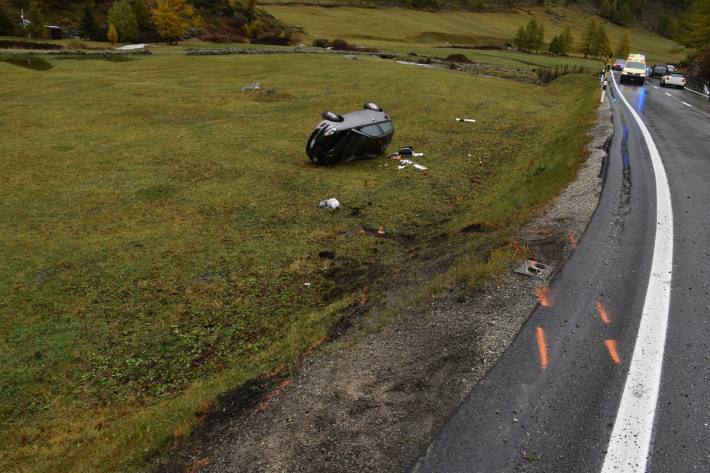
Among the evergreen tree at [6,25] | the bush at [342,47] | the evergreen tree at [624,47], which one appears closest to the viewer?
the evergreen tree at [6,25]

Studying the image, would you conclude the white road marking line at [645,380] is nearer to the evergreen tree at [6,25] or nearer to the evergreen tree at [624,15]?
the evergreen tree at [6,25]

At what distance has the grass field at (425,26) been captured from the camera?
95300mm

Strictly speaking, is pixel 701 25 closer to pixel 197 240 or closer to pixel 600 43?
pixel 600 43

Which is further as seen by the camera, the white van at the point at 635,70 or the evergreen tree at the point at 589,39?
the evergreen tree at the point at 589,39

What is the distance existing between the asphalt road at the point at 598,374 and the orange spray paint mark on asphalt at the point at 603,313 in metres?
0.02

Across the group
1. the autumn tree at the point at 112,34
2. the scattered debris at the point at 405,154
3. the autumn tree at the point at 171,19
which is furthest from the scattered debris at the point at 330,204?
the autumn tree at the point at 112,34

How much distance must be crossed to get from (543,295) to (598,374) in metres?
1.83

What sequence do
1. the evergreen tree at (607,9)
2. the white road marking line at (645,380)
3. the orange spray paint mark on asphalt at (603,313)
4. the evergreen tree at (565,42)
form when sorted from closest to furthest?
the white road marking line at (645,380)
the orange spray paint mark on asphalt at (603,313)
the evergreen tree at (565,42)
the evergreen tree at (607,9)

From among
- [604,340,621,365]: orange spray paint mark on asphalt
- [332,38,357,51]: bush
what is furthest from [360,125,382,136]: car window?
[332,38,357,51]: bush

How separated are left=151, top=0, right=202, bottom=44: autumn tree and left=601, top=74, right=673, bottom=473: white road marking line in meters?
71.3

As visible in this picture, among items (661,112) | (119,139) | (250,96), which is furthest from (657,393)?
(250,96)

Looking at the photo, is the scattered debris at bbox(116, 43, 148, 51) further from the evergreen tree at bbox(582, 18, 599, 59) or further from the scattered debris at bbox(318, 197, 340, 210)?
the evergreen tree at bbox(582, 18, 599, 59)

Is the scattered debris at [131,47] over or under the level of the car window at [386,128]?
over

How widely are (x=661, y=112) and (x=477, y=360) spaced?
26.6m
